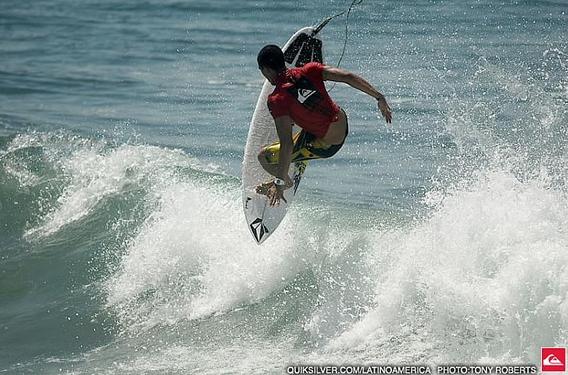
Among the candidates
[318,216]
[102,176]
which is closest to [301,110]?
[318,216]

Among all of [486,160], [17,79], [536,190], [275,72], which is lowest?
[17,79]

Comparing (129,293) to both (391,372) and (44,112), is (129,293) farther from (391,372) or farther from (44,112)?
(44,112)

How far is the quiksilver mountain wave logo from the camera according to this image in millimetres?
6328

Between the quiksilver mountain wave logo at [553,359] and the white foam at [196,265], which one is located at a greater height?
the quiksilver mountain wave logo at [553,359]

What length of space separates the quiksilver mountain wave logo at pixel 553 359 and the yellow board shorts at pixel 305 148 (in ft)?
7.36

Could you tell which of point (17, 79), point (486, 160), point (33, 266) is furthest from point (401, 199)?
point (17, 79)

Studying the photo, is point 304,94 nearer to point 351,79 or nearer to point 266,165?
point 351,79

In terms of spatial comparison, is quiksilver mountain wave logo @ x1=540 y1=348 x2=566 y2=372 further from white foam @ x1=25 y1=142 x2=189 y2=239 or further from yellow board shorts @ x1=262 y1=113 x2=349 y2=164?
white foam @ x1=25 y1=142 x2=189 y2=239

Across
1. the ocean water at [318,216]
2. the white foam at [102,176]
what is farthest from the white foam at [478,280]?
the white foam at [102,176]

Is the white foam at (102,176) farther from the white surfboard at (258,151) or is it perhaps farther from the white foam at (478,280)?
the white foam at (478,280)

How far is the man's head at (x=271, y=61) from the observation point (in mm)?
6730

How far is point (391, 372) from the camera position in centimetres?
673

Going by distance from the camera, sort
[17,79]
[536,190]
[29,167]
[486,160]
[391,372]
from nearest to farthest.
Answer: [391,372] < [536,190] < [486,160] < [29,167] < [17,79]

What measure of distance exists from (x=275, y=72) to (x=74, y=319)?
367 centimetres
